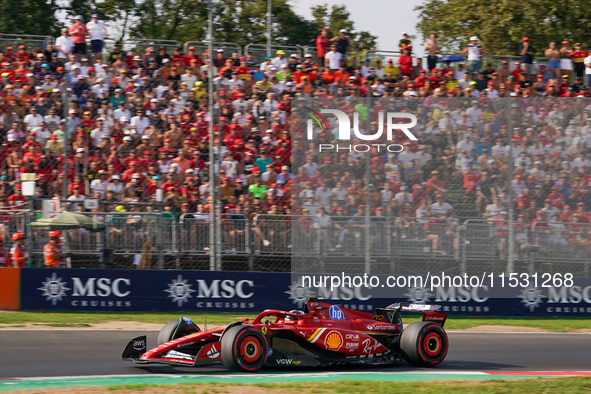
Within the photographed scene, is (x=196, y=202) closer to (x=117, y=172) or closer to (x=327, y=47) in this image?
(x=117, y=172)

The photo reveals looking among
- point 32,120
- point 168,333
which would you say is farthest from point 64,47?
point 168,333

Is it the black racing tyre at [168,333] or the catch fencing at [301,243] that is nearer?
the black racing tyre at [168,333]

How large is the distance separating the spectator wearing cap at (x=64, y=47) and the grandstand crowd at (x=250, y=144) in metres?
0.03

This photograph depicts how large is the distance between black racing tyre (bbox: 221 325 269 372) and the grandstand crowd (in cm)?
664

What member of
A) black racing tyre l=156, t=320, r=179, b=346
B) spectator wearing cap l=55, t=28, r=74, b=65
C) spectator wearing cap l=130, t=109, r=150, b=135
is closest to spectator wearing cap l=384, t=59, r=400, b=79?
spectator wearing cap l=130, t=109, r=150, b=135

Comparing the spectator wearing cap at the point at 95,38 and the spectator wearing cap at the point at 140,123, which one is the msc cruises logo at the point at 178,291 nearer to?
the spectator wearing cap at the point at 140,123

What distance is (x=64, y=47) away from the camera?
61.0 ft

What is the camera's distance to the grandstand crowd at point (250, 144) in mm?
15547

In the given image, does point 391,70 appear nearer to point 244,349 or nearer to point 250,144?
point 250,144

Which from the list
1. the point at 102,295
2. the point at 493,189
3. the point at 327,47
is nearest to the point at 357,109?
the point at 493,189

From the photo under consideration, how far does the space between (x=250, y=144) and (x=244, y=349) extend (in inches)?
366

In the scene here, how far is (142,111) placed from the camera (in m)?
17.5

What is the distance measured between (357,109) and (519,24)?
17.5 m

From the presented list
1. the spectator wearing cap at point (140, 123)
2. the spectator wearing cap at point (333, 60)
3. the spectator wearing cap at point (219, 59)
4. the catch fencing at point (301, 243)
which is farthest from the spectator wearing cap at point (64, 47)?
the spectator wearing cap at point (333, 60)
